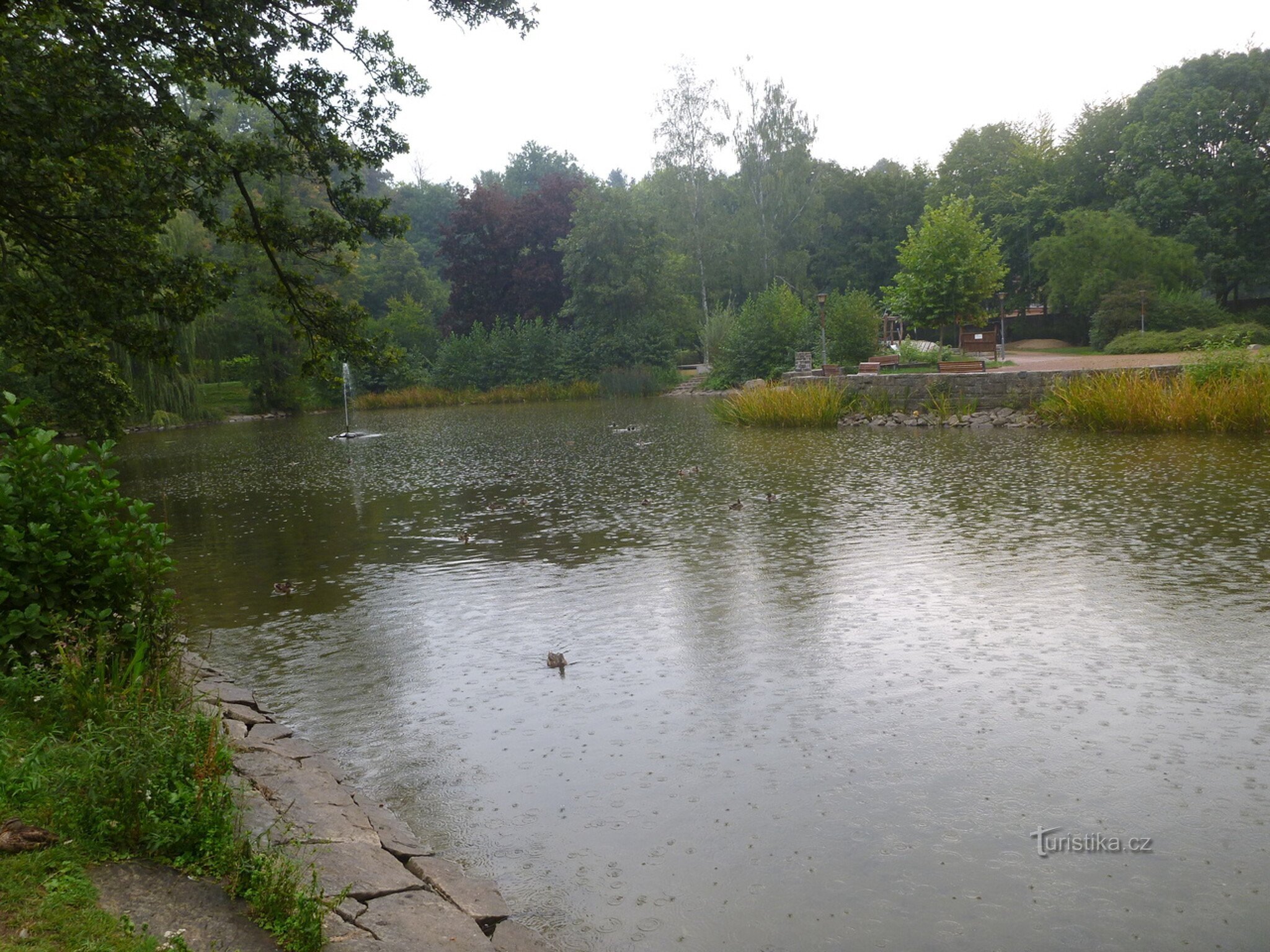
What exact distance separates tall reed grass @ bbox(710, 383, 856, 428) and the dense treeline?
8.21 meters

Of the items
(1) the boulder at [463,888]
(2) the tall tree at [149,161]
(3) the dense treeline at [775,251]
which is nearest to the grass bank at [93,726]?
(1) the boulder at [463,888]

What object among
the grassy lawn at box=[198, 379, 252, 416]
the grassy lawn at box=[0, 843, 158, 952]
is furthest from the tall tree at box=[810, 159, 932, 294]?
the grassy lawn at box=[0, 843, 158, 952]

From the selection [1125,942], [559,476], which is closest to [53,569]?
[1125,942]

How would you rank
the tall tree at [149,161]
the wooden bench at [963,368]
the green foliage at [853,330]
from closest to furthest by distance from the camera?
the tall tree at [149,161] < the wooden bench at [963,368] < the green foliage at [853,330]

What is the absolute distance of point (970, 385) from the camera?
22.1 meters

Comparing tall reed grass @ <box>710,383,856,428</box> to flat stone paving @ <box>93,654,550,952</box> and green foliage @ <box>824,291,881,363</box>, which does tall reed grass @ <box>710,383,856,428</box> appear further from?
flat stone paving @ <box>93,654,550,952</box>

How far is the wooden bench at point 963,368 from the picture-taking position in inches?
918

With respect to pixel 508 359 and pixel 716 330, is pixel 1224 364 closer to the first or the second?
pixel 716 330

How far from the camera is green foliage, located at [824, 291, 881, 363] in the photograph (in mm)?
32500

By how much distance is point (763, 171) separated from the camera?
157 feet

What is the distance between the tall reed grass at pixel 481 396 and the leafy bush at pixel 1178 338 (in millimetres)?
22043

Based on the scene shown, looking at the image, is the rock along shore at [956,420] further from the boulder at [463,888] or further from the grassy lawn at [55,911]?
the grassy lawn at [55,911]

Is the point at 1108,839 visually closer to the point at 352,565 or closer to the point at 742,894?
the point at 742,894

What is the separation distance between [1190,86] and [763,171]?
18912 mm
